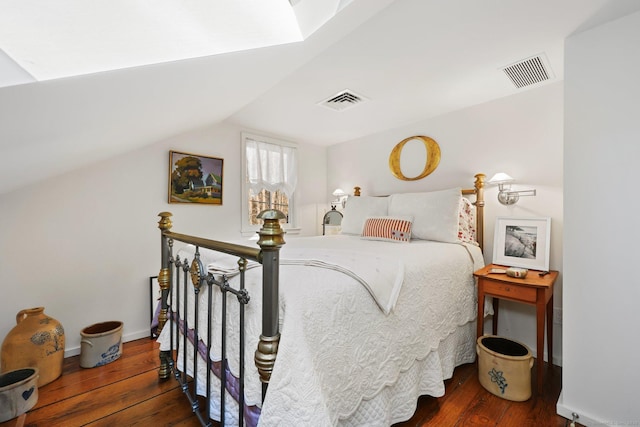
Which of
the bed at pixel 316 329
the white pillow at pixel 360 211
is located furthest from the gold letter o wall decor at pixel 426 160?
the bed at pixel 316 329

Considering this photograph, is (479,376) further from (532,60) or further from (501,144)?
(532,60)

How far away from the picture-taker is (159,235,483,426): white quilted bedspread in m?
0.87

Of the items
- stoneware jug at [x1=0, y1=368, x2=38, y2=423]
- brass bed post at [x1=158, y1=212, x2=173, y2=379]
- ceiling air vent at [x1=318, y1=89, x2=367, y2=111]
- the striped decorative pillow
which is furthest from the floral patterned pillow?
stoneware jug at [x1=0, y1=368, x2=38, y2=423]

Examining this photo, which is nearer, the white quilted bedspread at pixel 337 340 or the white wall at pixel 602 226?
the white quilted bedspread at pixel 337 340

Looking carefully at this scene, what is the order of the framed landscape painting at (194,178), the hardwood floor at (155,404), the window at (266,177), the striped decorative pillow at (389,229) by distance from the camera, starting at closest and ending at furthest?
the hardwood floor at (155,404), the striped decorative pillow at (389,229), the framed landscape painting at (194,178), the window at (266,177)

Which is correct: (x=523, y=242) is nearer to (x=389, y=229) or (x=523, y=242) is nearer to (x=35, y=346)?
(x=389, y=229)

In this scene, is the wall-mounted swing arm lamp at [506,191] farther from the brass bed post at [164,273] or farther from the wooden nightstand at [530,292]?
the brass bed post at [164,273]

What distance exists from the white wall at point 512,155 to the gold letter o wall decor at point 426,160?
5 centimetres

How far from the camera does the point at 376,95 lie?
93.0 inches

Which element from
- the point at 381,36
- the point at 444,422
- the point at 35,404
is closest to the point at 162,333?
the point at 35,404

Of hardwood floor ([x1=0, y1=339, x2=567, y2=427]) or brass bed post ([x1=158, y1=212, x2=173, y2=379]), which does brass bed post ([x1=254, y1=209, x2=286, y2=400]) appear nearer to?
hardwood floor ([x1=0, y1=339, x2=567, y2=427])

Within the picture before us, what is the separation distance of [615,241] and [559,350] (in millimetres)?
1175

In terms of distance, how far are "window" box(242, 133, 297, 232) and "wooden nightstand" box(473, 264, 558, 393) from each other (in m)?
2.28

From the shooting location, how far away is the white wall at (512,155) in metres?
2.09
